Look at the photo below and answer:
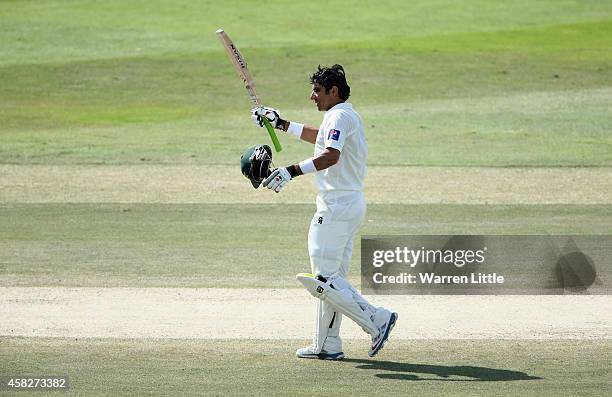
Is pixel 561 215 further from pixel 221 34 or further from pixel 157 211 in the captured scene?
pixel 221 34

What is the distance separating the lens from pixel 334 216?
9.05 meters

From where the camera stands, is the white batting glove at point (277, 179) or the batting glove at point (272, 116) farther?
the batting glove at point (272, 116)

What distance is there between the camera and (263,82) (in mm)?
31625

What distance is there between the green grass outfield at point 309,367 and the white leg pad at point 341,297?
33cm

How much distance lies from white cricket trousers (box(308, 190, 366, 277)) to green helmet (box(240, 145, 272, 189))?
0.47 meters

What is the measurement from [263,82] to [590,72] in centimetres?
865

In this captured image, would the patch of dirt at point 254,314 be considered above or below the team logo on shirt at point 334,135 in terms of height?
below

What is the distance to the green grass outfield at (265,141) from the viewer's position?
29.2ft

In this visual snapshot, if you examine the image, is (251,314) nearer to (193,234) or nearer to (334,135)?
(334,135)

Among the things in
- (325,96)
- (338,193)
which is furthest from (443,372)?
(325,96)

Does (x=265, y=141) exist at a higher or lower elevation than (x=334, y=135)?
lower

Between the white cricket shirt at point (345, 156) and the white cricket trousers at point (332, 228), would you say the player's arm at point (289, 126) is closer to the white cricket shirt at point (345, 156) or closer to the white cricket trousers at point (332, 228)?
the white cricket shirt at point (345, 156)

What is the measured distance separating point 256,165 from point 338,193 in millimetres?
645

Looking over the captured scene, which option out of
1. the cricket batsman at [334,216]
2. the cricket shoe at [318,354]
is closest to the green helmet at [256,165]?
the cricket batsman at [334,216]
